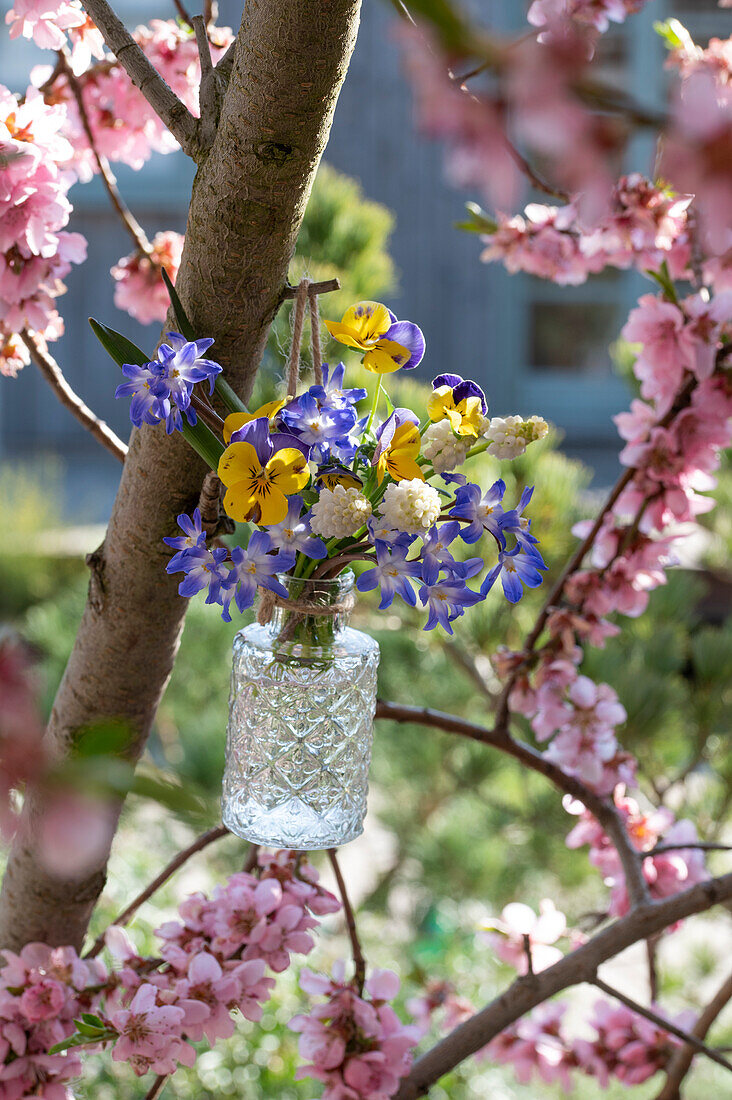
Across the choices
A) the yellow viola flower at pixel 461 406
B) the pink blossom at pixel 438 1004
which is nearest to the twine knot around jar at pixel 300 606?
the yellow viola flower at pixel 461 406

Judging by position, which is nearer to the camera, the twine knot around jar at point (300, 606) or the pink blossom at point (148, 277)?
the twine knot around jar at point (300, 606)

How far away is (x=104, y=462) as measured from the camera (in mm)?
4844

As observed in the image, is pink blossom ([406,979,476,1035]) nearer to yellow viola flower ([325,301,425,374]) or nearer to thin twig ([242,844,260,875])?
thin twig ([242,844,260,875])

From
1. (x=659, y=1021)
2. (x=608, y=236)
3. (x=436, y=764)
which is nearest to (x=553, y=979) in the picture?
(x=659, y=1021)

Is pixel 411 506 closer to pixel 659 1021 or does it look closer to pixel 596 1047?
pixel 659 1021

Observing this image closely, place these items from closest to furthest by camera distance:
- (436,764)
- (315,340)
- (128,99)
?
1. (315,340)
2. (128,99)
3. (436,764)

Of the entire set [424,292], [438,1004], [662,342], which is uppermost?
[424,292]

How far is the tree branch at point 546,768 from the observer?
2.13 ft

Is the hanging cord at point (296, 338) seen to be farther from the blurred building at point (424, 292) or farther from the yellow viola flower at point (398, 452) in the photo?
the blurred building at point (424, 292)

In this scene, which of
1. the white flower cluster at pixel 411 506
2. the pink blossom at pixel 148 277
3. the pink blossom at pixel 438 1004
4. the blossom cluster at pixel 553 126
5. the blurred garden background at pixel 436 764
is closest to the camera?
the blossom cluster at pixel 553 126

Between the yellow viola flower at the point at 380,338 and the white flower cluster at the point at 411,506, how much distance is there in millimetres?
90

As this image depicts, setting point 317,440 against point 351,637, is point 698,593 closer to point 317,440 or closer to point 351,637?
point 351,637

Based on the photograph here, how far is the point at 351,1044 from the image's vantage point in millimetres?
611

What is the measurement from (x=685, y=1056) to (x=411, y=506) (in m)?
0.60
